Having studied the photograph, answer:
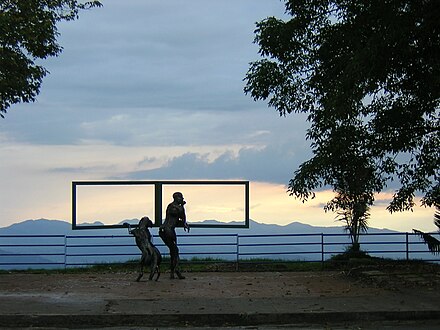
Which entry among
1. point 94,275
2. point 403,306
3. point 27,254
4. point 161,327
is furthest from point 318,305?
point 27,254

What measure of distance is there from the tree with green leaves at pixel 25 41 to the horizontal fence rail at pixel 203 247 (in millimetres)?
4187

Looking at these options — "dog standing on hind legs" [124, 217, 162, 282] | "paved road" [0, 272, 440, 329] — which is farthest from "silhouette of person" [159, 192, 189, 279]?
"paved road" [0, 272, 440, 329]

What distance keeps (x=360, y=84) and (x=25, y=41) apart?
9.56 meters

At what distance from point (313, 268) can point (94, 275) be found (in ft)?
21.7

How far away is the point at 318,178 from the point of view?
774 inches

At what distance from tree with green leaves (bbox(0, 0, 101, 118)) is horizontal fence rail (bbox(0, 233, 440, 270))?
419cm

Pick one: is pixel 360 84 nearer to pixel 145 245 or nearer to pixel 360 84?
pixel 360 84

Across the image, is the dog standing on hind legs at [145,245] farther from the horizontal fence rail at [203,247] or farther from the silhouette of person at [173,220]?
the horizontal fence rail at [203,247]

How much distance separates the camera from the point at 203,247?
72.3 ft

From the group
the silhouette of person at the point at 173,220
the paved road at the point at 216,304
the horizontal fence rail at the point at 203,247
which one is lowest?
the paved road at the point at 216,304

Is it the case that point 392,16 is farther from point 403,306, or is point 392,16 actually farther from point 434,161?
point 403,306

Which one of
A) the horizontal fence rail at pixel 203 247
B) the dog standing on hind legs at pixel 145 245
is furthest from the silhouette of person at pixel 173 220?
the horizontal fence rail at pixel 203 247

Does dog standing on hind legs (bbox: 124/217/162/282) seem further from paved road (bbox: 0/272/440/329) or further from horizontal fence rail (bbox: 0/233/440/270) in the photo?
horizontal fence rail (bbox: 0/233/440/270)

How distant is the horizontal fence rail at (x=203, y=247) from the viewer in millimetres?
21641
